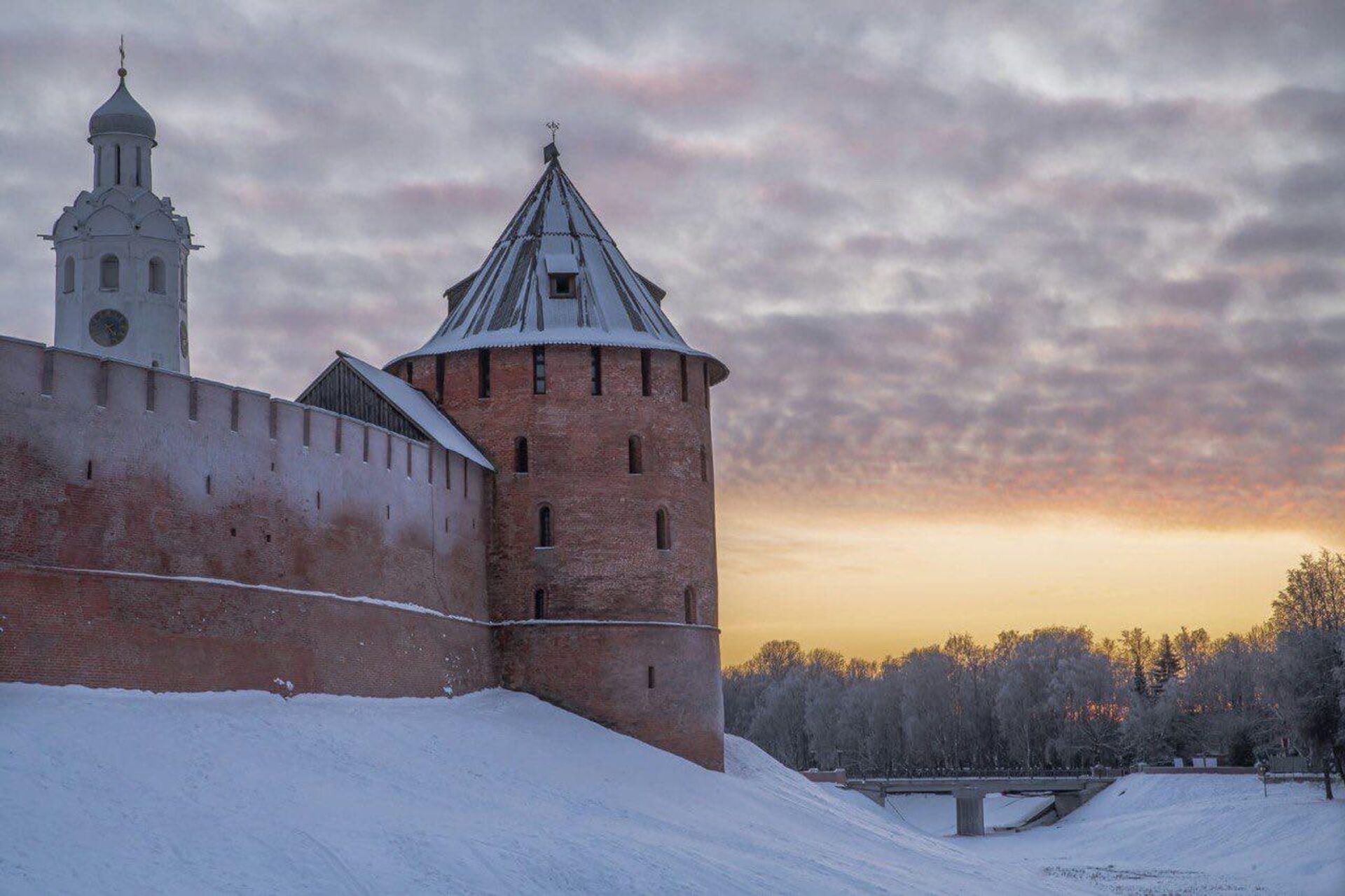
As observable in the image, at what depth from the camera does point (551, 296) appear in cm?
3878

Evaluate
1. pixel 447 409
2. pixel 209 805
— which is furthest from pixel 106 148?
pixel 209 805

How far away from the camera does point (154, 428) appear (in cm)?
2583

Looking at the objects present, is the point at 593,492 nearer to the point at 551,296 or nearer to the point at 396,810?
the point at 551,296

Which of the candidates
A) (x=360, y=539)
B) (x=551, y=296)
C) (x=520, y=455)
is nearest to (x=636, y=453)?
(x=520, y=455)

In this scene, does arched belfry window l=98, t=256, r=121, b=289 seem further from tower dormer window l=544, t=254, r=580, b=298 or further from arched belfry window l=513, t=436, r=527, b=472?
arched belfry window l=513, t=436, r=527, b=472

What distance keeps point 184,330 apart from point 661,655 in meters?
23.6

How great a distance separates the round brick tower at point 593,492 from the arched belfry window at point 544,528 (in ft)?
0.15

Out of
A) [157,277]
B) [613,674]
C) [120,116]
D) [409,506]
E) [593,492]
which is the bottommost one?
[613,674]

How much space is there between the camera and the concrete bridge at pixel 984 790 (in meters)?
74.4

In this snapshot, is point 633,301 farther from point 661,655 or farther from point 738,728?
point 738,728

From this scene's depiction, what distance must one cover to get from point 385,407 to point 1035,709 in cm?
6185

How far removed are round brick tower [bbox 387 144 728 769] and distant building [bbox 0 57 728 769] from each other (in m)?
0.06

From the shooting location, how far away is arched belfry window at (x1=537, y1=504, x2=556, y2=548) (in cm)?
3659

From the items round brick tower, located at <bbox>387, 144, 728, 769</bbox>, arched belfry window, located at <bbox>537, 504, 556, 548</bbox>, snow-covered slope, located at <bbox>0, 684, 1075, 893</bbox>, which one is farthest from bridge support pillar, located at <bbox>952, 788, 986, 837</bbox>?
arched belfry window, located at <bbox>537, 504, 556, 548</bbox>
